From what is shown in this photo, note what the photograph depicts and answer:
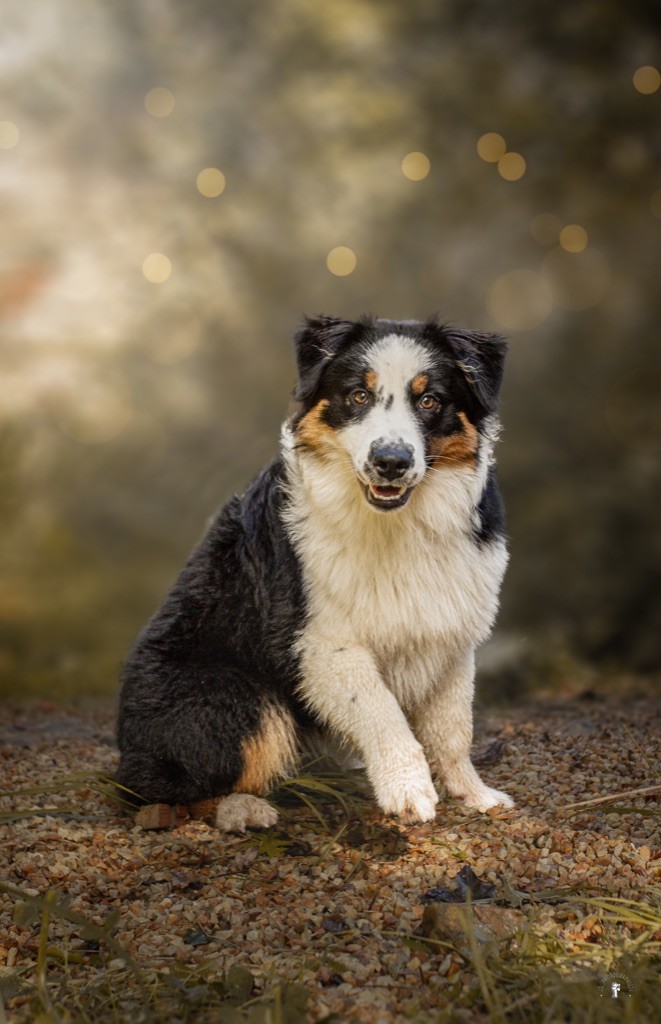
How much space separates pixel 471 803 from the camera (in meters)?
3.71

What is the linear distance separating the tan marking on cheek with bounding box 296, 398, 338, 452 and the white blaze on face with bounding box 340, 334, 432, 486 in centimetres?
9

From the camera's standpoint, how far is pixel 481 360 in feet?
11.7

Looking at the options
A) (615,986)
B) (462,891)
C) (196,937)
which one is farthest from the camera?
(462,891)

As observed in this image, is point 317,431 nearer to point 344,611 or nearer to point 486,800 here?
point 344,611

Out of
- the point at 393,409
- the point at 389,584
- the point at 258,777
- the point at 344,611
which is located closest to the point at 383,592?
the point at 389,584

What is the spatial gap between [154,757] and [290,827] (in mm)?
565

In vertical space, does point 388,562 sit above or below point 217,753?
above

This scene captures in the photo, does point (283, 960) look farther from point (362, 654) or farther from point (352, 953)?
point (362, 654)

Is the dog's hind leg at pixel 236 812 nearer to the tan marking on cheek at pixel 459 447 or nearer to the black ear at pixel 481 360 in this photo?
the tan marking on cheek at pixel 459 447

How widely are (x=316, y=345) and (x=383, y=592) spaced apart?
3.08 ft

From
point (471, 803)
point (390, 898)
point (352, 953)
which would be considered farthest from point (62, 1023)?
point (471, 803)

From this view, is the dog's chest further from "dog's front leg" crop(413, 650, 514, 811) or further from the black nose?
the black nose

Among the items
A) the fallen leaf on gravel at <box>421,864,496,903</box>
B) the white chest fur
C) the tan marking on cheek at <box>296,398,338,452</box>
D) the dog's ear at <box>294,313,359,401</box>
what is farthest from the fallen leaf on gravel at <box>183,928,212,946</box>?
the dog's ear at <box>294,313,359,401</box>

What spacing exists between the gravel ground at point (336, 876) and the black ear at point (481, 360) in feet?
5.03
